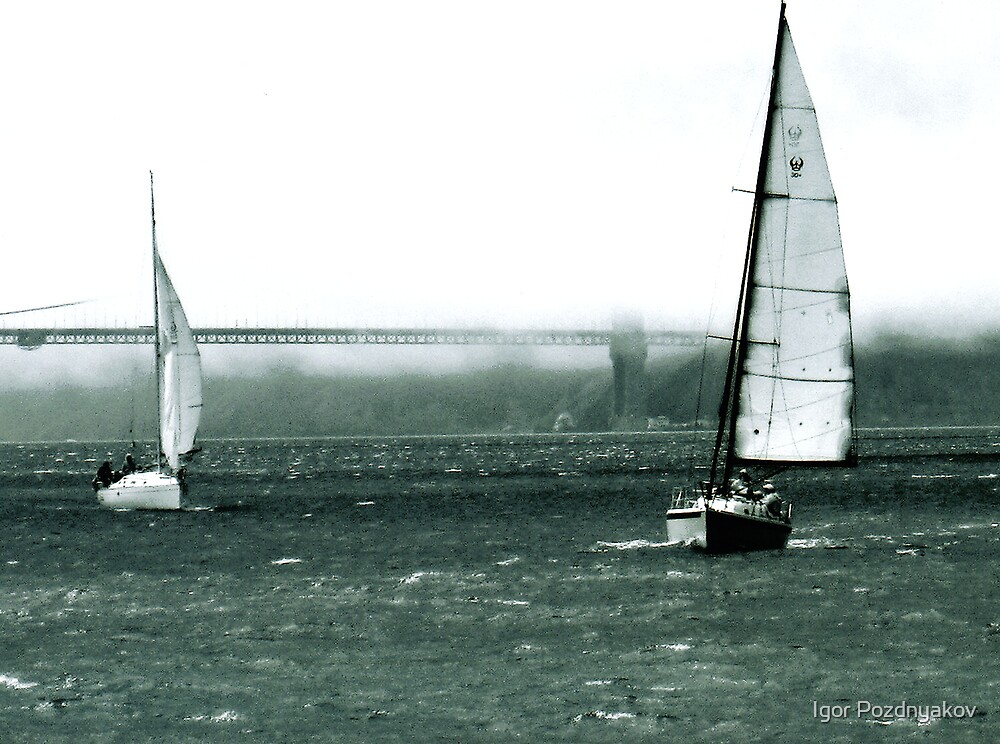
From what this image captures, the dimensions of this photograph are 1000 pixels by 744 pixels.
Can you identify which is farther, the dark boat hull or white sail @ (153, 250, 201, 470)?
white sail @ (153, 250, 201, 470)

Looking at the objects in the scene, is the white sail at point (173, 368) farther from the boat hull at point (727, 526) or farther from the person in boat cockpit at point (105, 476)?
the boat hull at point (727, 526)

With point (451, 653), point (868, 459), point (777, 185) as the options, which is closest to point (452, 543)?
point (777, 185)

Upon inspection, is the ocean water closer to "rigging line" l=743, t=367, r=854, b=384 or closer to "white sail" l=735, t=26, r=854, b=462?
"white sail" l=735, t=26, r=854, b=462

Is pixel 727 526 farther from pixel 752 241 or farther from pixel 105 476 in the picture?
pixel 105 476

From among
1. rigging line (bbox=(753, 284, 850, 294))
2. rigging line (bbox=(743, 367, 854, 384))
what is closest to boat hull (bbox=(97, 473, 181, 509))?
rigging line (bbox=(743, 367, 854, 384))

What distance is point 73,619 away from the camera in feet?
85.5

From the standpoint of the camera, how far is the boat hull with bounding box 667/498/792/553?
3200 centimetres

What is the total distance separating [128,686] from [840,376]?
17.8 m

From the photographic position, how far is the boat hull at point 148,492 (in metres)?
53.2

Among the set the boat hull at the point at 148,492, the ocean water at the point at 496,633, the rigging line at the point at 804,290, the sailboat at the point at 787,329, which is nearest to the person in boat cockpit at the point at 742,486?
the sailboat at the point at 787,329

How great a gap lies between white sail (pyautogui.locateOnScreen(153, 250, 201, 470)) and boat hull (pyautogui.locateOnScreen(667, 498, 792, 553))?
2494 cm

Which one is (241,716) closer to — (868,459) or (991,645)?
(991,645)

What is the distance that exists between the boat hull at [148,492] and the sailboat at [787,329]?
84.4 ft

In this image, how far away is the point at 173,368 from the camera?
5347 cm
